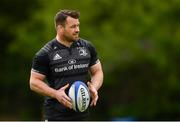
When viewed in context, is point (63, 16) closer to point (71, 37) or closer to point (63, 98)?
point (71, 37)

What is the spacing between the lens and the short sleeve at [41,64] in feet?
27.3

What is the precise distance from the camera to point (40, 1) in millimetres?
30656

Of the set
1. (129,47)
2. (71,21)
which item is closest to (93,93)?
(71,21)

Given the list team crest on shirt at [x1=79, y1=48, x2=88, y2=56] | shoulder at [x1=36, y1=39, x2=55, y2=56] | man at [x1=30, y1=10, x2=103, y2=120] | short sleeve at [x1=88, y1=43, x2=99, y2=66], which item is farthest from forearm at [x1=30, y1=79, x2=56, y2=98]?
short sleeve at [x1=88, y1=43, x2=99, y2=66]

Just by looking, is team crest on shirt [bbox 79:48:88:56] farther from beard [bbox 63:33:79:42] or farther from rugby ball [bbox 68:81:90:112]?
rugby ball [bbox 68:81:90:112]

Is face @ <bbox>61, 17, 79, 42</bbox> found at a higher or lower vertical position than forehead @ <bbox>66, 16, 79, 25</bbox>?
lower

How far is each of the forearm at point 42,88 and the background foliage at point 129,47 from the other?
59.1 feet

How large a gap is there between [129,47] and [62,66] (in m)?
18.9

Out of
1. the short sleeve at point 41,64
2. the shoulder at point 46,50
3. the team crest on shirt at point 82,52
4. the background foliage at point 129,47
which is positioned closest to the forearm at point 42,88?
the short sleeve at point 41,64

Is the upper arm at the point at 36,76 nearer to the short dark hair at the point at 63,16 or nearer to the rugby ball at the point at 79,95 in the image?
the rugby ball at the point at 79,95

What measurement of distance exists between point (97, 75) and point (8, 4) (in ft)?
83.8

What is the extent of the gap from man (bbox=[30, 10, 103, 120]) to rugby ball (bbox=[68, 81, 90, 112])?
0.06 meters

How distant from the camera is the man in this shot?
8.32 meters

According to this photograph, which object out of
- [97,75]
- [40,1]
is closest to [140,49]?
[40,1]
